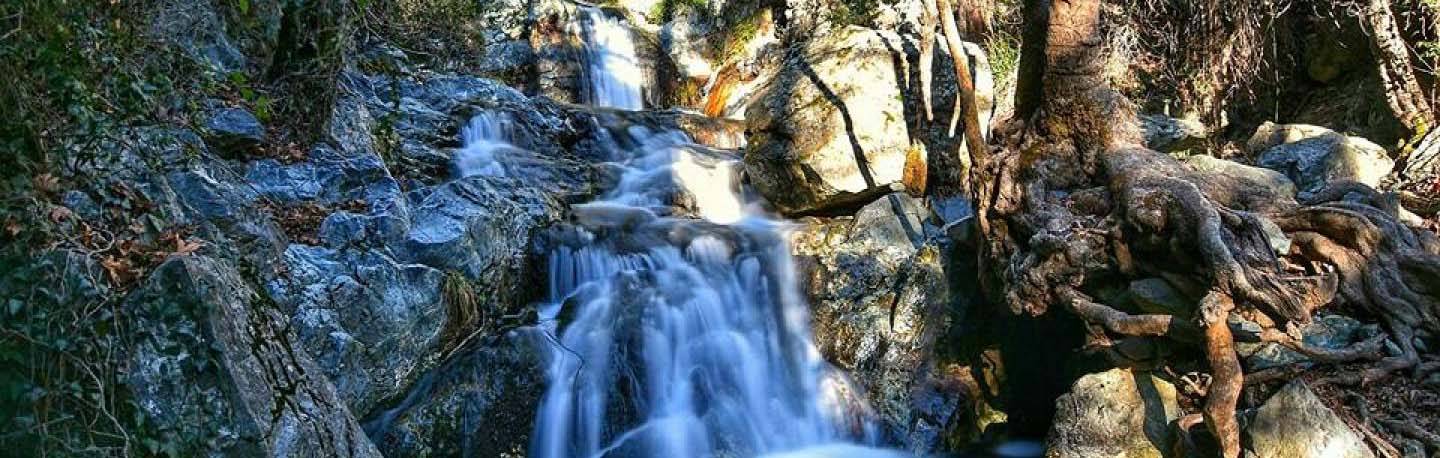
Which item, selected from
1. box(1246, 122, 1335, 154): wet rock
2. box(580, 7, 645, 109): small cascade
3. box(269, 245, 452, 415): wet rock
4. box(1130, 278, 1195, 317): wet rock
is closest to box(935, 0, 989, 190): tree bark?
box(1130, 278, 1195, 317): wet rock

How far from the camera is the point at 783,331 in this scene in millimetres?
7895

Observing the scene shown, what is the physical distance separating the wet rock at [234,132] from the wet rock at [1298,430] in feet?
23.5

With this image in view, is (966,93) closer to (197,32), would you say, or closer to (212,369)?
(212,369)

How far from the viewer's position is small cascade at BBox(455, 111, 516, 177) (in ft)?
33.2

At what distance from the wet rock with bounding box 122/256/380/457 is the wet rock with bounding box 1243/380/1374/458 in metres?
4.34

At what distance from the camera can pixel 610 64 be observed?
15969 mm

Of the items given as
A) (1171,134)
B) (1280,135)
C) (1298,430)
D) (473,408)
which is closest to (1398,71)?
(1280,135)

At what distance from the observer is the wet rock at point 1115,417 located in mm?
4844

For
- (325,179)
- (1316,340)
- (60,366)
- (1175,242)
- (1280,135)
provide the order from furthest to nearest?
(1280,135)
(325,179)
(1175,242)
(1316,340)
(60,366)

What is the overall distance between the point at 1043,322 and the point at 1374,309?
2286 mm

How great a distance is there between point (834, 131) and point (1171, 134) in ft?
11.4

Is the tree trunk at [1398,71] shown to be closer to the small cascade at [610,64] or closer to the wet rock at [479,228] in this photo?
the wet rock at [479,228]

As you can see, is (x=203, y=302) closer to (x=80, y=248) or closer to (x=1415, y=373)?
(x=80, y=248)

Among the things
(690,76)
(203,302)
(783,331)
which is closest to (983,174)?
(783,331)
